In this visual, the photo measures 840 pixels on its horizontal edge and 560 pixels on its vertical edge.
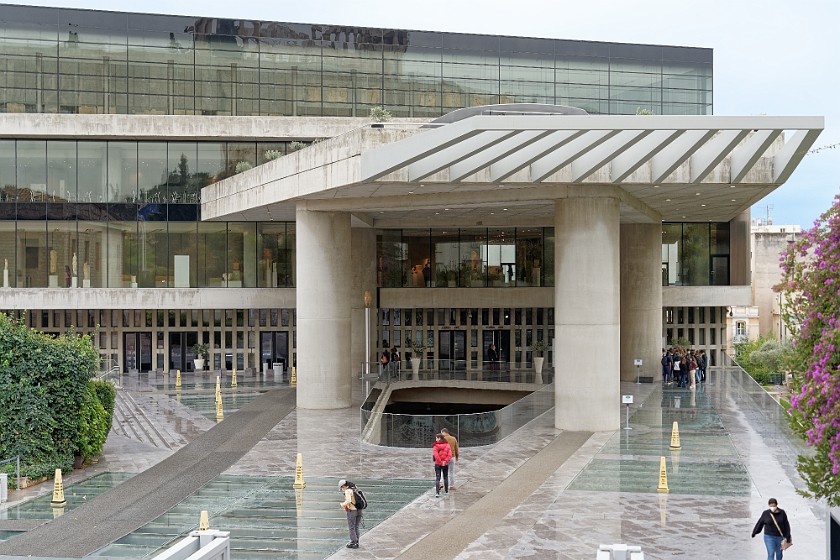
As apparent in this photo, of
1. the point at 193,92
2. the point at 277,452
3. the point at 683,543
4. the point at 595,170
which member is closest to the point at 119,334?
the point at 193,92

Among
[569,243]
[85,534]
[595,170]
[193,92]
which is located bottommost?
[85,534]

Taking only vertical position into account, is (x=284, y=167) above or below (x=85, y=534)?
above

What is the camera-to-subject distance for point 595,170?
25266 mm

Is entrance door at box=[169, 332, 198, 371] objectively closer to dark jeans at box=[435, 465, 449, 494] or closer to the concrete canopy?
the concrete canopy

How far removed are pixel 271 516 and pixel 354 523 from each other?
9.81 ft

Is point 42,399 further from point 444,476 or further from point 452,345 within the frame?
point 452,345

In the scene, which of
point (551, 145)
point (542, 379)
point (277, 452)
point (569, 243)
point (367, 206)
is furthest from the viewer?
point (542, 379)

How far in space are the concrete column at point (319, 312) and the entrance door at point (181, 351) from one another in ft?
53.6

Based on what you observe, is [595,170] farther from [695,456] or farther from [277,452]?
[277,452]

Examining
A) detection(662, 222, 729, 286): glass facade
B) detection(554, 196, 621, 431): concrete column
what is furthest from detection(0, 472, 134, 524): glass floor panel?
detection(662, 222, 729, 286): glass facade

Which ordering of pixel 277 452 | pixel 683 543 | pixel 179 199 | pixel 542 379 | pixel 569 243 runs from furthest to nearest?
pixel 179 199
pixel 542 379
pixel 569 243
pixel 277 452
pixel 683 543

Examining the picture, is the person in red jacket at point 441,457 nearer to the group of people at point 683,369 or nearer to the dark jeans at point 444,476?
the dark jeans at point 444,476

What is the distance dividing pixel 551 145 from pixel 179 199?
90.5 feet

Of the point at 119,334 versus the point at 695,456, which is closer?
the point at 695,456
